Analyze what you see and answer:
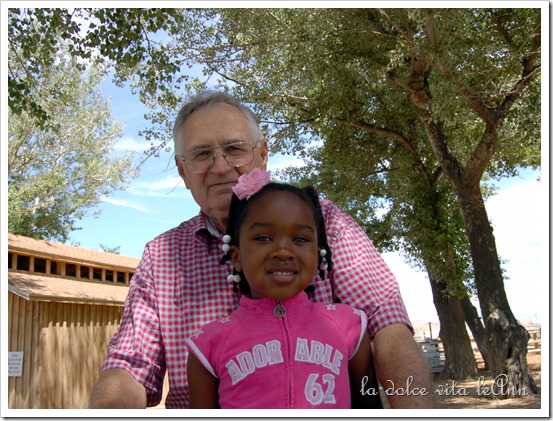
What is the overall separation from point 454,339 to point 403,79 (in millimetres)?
8512

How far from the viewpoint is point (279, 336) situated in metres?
1.92

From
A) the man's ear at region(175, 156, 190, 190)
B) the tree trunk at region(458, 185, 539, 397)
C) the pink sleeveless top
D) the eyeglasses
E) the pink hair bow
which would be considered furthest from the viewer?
the tree trunk at region(458, 185, 539, 397)

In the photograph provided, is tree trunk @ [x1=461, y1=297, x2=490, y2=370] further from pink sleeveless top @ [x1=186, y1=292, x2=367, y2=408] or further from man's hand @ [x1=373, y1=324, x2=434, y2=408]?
pink sleeveless top @ [x1=186, y1=292, x2=367, y2=408]

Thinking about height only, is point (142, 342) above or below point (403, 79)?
below

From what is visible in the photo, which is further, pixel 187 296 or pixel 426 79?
pixel 426 79

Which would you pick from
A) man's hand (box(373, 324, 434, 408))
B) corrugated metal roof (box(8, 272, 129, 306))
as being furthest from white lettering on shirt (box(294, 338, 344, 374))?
corrugated metal roof (box(8, 272, 129, 306))

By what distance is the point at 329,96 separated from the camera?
12.6 m

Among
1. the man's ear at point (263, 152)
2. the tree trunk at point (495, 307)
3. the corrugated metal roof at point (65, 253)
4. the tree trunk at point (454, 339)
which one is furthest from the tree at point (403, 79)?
the man's ear at point (263, 152)

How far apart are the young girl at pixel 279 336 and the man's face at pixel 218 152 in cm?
48

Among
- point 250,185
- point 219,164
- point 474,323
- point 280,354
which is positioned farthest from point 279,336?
point 474,323

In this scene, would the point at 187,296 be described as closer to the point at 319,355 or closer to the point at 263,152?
the point at 319,355

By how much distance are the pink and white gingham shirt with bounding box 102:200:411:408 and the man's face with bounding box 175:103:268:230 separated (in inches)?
5.8

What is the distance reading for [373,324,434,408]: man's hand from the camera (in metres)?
1.91

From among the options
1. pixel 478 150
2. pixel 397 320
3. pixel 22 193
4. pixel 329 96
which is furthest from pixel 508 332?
pixel 22 193
